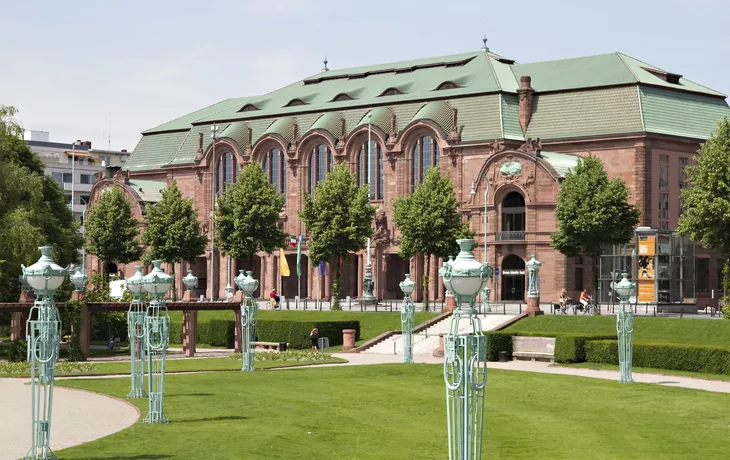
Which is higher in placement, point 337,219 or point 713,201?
point 713,201

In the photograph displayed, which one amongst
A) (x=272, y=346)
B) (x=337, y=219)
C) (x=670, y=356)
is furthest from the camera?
(x=337, y=219)

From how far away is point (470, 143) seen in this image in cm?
10888

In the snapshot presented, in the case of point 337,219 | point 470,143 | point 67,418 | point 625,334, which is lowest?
point 67,418

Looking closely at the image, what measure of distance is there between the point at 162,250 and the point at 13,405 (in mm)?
67370

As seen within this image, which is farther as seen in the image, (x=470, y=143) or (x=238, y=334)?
(x=470, y=143)

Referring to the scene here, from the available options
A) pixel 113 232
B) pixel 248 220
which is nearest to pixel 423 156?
pixel 248 220

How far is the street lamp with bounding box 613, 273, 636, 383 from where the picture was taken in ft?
166

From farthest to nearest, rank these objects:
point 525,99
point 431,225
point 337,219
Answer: point 525,99
point 337,219
point 431,225

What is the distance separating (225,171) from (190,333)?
56.1m

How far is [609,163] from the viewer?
103750 mm

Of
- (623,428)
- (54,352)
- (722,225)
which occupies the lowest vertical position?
(623,428)

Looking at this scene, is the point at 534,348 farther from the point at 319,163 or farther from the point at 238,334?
the point at 319,163

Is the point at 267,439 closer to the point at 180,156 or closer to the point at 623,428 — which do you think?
the point at 623,428

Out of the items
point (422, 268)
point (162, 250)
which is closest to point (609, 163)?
point (422, 268)
